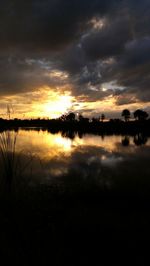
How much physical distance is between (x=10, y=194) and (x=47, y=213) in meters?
1.98

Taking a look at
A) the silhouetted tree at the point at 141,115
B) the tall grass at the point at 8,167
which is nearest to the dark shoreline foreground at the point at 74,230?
the tall grass at the point at 8,167

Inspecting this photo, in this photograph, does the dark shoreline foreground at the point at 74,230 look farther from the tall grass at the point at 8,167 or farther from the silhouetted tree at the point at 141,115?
the silhouetted tree at the point at 141,115

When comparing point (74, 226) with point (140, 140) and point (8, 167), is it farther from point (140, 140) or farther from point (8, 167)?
point (140, 140)

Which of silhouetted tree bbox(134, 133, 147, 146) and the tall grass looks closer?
the tall grass

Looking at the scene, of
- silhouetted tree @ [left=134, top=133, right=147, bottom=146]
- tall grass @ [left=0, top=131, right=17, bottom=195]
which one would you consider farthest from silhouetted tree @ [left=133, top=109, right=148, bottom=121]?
tall grass @ [left=0, top=131, right=17, bottom=195]

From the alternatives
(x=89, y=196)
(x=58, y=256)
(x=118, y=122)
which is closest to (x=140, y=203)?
(x=89, y=196)

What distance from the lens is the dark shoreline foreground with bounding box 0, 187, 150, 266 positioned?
18.6 feet

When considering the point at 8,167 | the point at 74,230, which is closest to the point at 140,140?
the point at 8,167

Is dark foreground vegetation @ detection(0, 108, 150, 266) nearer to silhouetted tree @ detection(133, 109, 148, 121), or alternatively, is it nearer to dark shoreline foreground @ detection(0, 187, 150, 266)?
dark shoreline foreground @ detection(0, 187, 150, 266)

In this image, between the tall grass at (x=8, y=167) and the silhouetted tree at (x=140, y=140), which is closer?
the tall grass at (x=8, y=167)

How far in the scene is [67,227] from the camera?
732 centimetres

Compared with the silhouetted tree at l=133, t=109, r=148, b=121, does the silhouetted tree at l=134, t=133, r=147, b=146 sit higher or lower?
lower

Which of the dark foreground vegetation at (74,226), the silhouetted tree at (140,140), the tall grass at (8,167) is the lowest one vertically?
the silhouetted tree at (140,140)

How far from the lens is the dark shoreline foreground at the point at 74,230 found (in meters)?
5.67
